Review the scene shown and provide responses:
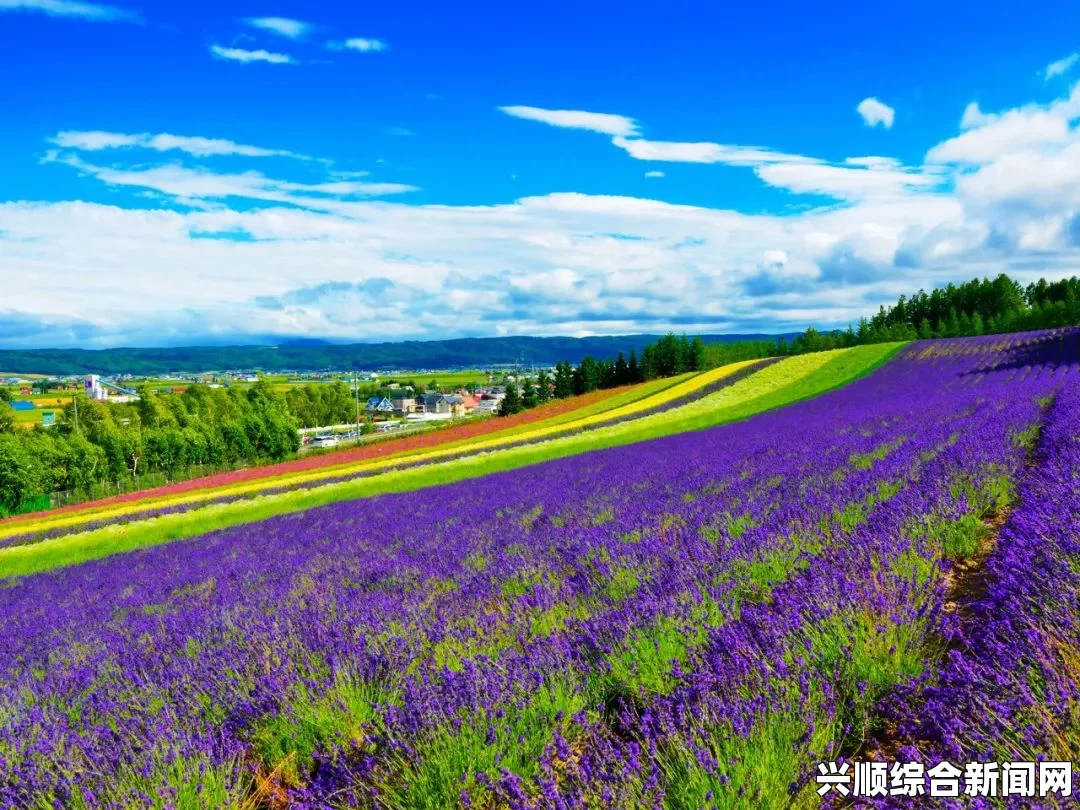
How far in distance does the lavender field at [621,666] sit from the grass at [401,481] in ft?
46.6

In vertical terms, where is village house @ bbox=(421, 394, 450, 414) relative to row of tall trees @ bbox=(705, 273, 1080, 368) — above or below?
below

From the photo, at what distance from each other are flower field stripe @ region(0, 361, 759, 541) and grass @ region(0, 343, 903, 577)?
3104 mm

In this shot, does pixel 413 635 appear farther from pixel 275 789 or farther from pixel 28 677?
pixel 28 677

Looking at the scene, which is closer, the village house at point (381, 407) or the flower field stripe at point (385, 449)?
the flower field stripe at point (385, 449)

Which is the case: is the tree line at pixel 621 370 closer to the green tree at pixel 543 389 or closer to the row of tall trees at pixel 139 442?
the green tree at pixel 543 389

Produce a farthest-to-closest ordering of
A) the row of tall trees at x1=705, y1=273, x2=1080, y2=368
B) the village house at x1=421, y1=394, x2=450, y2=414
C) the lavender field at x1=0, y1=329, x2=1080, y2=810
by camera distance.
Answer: the village house at x1=421, y1=394, x2=450, y2=414
the row of tall trees at x1=705, y1=273, x2=1080, y2=368
the lavender field at x1=0, y1=329, x2=1080, y2=810

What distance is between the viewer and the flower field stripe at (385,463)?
29000 mm

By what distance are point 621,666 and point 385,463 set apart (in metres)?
33.3

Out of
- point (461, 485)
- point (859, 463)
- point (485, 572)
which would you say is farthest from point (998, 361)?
point (485, 572)

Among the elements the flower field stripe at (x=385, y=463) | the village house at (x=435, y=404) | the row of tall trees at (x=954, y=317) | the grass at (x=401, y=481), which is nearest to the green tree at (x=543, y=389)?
the row of tall trees at (x=954, y=317)

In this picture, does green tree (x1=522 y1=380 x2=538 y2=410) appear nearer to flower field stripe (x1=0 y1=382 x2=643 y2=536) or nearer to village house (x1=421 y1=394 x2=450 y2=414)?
flower field stripe (x1=0 y1=382 x2=643 y2=536)

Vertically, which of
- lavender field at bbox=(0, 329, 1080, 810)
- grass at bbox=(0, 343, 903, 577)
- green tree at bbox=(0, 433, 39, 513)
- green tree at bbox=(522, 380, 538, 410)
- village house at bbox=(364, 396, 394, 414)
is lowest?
village house at bbox=(364, 396, 394, 414)

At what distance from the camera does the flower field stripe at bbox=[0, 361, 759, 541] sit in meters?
29.0

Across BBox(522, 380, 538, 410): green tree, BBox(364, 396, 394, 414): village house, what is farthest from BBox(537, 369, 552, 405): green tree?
BBox(364, 396, 394, 414): village house
